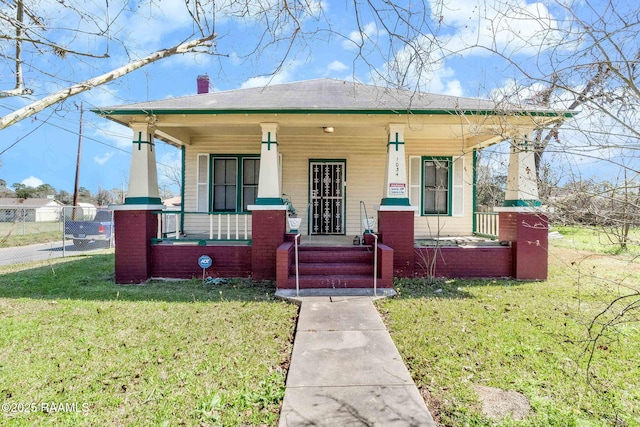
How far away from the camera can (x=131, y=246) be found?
7148 millimetres

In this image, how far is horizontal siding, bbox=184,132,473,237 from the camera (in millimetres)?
9547

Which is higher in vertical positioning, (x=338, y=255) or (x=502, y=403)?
(x=338, y=255)

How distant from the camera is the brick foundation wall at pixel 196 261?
7.42m

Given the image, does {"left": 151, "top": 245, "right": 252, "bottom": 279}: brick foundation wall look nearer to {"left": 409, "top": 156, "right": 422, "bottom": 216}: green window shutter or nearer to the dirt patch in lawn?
{"left": 409, "top": 156, "right": 422, "bottom": 216}: green window shutter

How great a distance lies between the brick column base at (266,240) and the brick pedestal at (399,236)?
2027mm

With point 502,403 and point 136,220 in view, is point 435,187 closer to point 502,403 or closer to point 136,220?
point 136,220

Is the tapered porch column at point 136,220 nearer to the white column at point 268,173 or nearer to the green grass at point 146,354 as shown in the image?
the green grass at point 146,354

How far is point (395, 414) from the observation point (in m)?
2.66

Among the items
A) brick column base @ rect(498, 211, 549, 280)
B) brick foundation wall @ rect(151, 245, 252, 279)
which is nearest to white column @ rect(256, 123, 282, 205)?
brick foundation wall @ rect(151, 245, 252, 279)

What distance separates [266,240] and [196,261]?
1.62 m

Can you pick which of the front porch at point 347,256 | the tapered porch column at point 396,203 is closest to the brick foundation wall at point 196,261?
the front porch at point 347,256

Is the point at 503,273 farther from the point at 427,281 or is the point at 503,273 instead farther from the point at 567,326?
the point at 567,326

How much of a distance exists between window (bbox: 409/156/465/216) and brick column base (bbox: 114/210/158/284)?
6.64 m

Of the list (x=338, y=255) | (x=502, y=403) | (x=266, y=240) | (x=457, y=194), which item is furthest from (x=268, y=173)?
(x=457, y=194)
